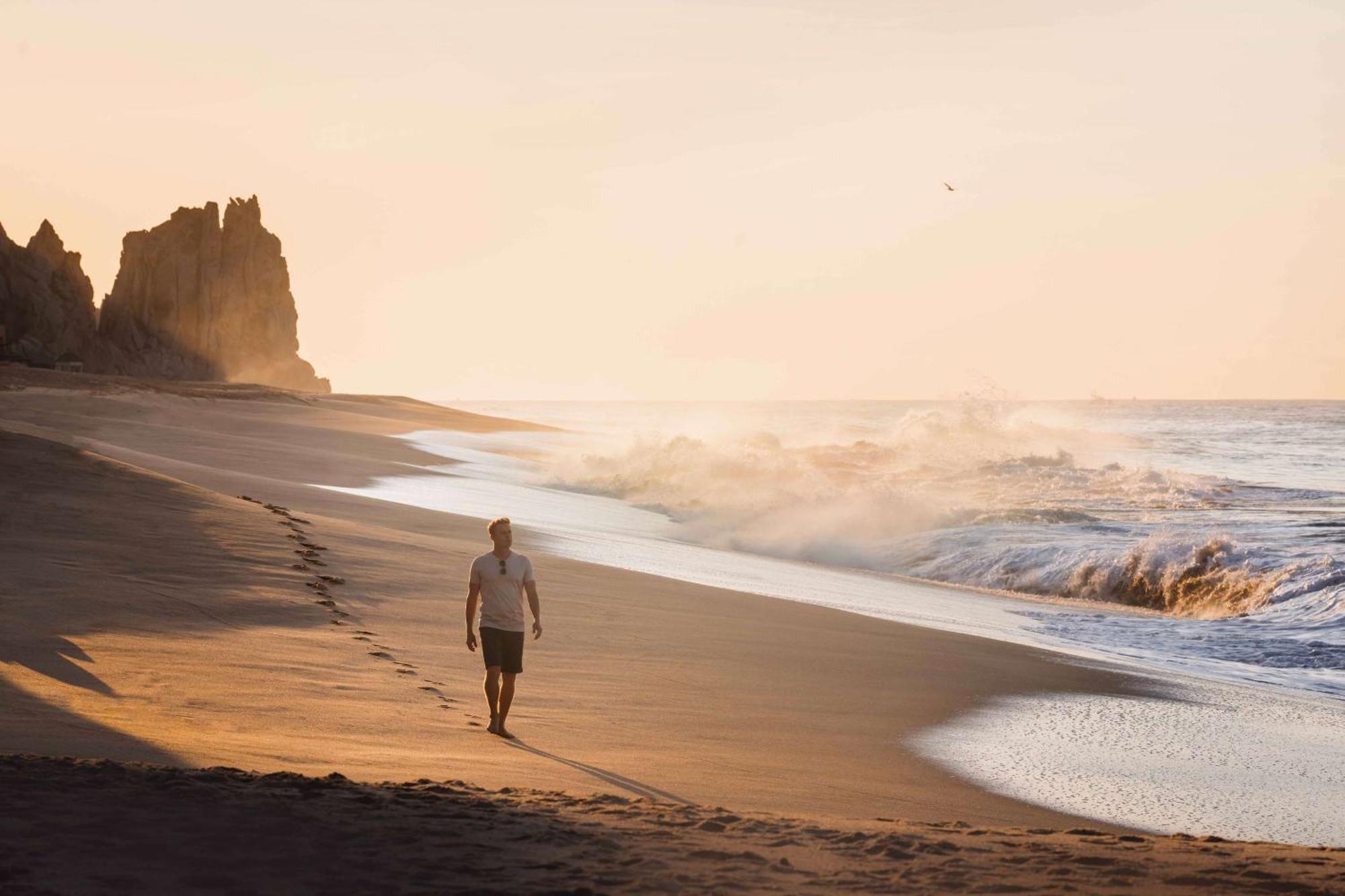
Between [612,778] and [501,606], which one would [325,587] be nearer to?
[501,606]

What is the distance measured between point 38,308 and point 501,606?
8483 centimetres

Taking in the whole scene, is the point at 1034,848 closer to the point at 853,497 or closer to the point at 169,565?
the point at 169,565

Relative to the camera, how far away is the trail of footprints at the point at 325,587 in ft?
27.7

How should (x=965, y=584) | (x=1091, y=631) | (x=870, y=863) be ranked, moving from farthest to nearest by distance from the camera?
(x=965, y=584), (x=1091, y=631), (x=870, y=863)

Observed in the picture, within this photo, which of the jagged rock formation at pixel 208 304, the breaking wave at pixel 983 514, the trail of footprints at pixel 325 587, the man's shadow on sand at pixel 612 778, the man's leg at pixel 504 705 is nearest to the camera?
the man's shadow on sand at pixel 612 778

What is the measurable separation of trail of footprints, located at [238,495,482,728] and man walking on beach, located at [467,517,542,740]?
0.41 metres

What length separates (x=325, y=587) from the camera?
36.2ft

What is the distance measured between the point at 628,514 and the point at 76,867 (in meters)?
23.0

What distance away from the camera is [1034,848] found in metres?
5.41

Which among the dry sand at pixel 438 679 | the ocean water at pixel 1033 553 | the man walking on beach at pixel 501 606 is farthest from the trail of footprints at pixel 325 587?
the ocean water at pixel 1033 553

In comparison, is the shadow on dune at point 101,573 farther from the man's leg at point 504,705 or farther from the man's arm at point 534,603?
the man's arm at point 534,603

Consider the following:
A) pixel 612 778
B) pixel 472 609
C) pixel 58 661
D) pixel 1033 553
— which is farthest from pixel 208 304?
pixel 612 778

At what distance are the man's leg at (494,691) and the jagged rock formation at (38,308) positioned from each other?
7445 centimetres

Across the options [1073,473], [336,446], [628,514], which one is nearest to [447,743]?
[628,514]
